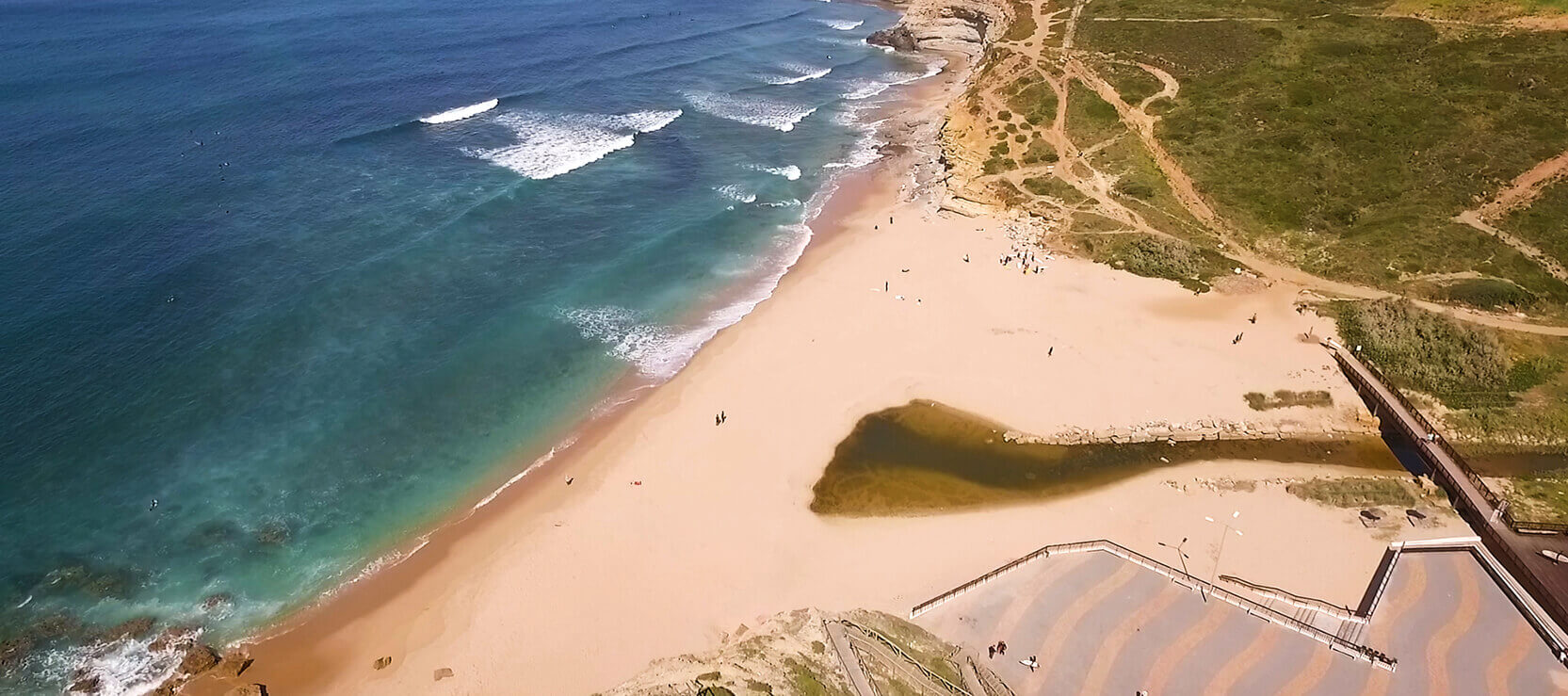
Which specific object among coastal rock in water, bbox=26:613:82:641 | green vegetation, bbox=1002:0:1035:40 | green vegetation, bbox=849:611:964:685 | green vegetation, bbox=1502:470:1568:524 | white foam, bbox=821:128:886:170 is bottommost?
coastal rock in water, bbox=26:613:82:641

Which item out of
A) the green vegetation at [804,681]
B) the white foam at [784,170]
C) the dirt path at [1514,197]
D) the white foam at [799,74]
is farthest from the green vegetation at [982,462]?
the white foam at [799,74]

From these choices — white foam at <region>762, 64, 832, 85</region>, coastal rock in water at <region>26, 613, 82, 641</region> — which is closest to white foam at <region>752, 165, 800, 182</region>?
white foam at <region>762, 64, 832, 85</region>

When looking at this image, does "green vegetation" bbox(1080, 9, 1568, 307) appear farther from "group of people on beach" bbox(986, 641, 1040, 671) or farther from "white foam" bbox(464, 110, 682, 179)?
"white foam" bbox(464, 110, 682, 179)

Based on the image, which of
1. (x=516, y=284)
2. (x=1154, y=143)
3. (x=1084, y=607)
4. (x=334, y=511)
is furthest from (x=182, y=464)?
(x=1154, y=143)

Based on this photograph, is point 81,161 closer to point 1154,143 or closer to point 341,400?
point 341,400

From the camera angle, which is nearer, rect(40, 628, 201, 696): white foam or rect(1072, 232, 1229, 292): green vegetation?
rect(40, 628, 201, 696): white foam

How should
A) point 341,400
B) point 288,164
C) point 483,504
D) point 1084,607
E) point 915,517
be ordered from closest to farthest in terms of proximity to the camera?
1. point 1084,607
2. point 915,517
3. point 483,504
4. point 341,400
5. point 288,164
